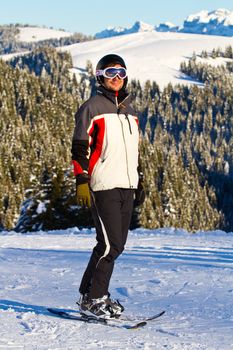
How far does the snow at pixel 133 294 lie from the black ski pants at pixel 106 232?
0.44m

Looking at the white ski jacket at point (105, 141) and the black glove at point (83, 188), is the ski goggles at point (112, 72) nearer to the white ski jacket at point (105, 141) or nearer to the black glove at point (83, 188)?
the white ski jacket at point (105, 141)

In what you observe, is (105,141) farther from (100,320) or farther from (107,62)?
(100,320)

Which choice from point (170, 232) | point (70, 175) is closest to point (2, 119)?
point (70, 175)

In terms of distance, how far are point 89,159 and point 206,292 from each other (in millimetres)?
2252

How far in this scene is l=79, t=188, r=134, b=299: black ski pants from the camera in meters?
4.96

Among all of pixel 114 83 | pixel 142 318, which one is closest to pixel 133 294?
pixel 142 318

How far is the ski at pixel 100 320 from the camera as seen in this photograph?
15.4 feet

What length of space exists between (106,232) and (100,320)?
0.78 meters

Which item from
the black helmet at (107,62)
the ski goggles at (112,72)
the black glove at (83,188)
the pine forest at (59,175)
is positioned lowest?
the pine forest at (59,175)

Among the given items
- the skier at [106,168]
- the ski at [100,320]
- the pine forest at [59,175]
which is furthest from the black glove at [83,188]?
the pine forest at [59,175]

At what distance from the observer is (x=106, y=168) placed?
16.3 ft

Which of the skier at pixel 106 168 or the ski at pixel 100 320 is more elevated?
the skier at pixel 106 168

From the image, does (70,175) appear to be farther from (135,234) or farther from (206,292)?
(206,292)

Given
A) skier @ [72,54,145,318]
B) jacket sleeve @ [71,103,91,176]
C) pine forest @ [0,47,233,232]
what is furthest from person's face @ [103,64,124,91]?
pine forest @ [0,47,233,232]
